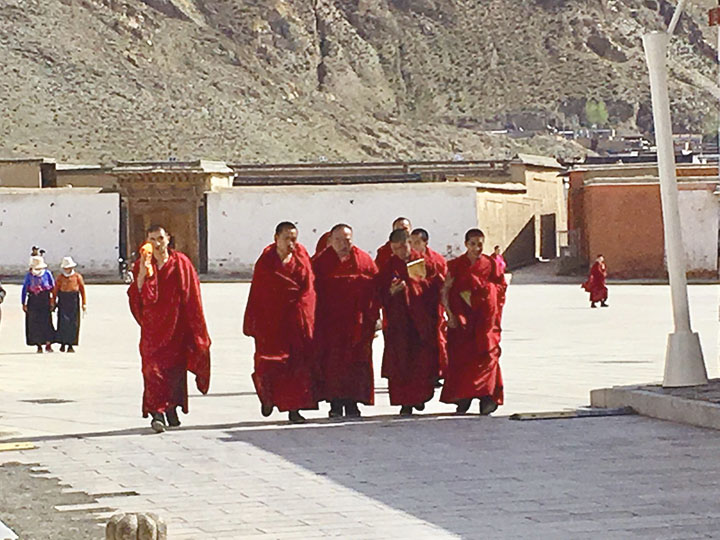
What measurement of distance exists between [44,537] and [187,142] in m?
79.3

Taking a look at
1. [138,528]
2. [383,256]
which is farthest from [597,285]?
[138,528]

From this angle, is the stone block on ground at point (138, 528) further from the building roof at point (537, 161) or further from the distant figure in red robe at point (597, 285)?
the building roof at point (537, 161)

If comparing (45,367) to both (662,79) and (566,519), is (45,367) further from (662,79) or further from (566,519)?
(566,519)

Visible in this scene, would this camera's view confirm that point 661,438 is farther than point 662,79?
No

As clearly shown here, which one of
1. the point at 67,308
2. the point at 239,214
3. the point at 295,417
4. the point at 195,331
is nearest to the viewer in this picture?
the point at 195,331

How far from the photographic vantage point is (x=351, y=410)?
13.1 m

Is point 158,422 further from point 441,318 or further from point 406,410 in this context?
point 441,318

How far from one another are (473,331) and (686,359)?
1.66 metres

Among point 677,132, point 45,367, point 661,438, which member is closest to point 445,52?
point 677,132

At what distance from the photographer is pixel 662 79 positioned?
13.2 m

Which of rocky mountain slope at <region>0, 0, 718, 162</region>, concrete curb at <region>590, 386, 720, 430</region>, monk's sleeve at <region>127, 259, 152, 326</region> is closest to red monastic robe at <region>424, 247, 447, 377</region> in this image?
concrete curb at <region>590, 386, 720, 430</region>

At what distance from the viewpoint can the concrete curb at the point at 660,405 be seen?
455 inches

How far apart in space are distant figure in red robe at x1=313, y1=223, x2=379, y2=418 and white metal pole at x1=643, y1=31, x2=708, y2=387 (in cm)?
234

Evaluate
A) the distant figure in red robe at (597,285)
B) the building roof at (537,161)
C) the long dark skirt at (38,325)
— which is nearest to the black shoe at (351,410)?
the long dark skirt at (38,325)
